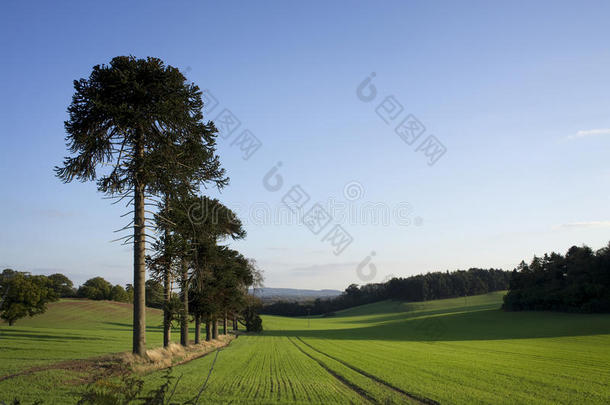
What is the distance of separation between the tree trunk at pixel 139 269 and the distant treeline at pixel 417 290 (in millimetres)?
134058

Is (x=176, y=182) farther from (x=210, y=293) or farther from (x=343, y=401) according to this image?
(x=210, y=293)

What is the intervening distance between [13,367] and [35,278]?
44499 millimetres

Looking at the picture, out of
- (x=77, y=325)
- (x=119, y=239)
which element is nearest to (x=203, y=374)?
(x=119, y=239)

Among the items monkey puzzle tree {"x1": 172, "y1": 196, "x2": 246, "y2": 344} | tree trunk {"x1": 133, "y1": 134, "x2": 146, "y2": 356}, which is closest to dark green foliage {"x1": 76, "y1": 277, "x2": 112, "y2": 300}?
monkey puzzle tree {"x1": 172, "y1": 196, "x2": 246, "y2": 344}

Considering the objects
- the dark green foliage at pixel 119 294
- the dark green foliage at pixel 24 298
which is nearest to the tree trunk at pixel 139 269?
the dark green foliage at pixel 24 298

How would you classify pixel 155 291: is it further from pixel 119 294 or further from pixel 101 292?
pixel 101 292

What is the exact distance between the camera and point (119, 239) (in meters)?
16.7

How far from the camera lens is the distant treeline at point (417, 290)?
150125 millimetres

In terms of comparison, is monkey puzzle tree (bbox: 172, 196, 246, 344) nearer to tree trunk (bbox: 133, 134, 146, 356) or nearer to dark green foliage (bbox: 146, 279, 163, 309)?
dark green foliage (bbox: 146, 279, 163, 309)

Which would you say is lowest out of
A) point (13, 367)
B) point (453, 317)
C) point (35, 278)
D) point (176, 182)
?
point (453, 317)

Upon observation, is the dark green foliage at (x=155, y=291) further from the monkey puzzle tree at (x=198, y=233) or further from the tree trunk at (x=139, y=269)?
the tree trunk at (x=139, y=269)

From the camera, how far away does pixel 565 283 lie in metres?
78.4

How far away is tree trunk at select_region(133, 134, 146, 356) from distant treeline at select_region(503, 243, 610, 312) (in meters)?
75.6

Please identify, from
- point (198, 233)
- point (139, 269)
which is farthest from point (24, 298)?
point (139, 269)
